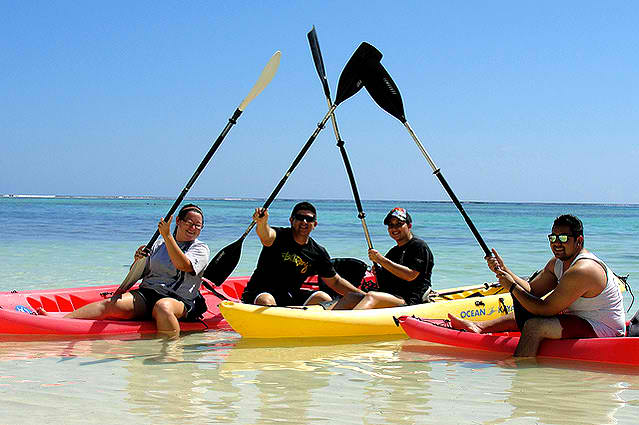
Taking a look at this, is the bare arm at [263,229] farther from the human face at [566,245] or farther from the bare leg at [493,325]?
the human face at [566,245]

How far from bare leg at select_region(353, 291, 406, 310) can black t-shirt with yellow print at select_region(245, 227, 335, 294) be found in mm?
385

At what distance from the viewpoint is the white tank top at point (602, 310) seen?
4.96 m

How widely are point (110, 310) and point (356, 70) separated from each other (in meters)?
3.50

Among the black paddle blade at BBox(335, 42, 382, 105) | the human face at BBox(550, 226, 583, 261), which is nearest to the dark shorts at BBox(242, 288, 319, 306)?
the black paddle blade at BBox(335, 42, 382, 105)

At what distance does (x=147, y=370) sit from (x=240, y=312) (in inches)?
52.6

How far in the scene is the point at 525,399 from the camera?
419 cm

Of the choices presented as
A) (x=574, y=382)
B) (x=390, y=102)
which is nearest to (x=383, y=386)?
(x=574, y=382)

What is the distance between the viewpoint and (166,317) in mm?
6102

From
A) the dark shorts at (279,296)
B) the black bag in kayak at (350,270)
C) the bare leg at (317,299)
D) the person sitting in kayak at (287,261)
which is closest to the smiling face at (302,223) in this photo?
the person sitting in kayak at (287,261)

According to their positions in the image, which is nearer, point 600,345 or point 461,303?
point 600,345

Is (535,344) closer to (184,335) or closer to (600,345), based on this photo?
(600,345)

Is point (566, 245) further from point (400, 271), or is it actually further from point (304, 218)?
point (304, 218)

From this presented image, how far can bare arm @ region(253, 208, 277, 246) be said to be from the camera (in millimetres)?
6168

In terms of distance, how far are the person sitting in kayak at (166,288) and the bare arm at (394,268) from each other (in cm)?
150
